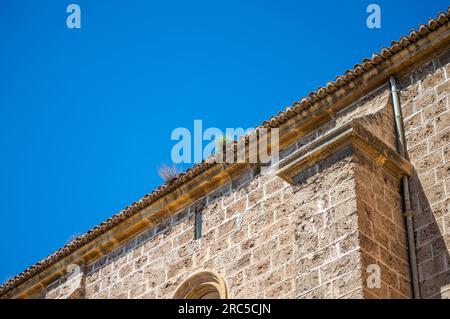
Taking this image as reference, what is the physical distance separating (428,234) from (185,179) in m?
4.43

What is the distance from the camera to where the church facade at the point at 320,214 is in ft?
36.7

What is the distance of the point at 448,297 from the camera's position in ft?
36.1

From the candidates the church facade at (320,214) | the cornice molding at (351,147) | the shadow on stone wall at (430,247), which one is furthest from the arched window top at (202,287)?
the shadow on stone wall at (430,247)

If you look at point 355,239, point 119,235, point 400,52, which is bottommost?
point 355,239

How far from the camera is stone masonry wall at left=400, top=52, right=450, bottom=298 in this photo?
11391 millimetres

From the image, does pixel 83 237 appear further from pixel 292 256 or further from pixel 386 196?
pixel 386 196

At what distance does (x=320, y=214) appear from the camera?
11.4 metres

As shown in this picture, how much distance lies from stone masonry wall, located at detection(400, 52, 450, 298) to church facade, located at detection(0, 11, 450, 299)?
2cm

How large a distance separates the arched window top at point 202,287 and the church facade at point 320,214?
21 millimetres

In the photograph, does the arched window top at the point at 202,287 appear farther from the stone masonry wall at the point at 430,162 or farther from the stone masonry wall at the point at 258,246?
the stone masonry wall at the point at 430,162

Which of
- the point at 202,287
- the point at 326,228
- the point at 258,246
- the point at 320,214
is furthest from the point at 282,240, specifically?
the point at 326,228

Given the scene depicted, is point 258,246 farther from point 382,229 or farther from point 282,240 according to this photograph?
point 382,229

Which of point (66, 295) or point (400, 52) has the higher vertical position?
point (400, 52)
